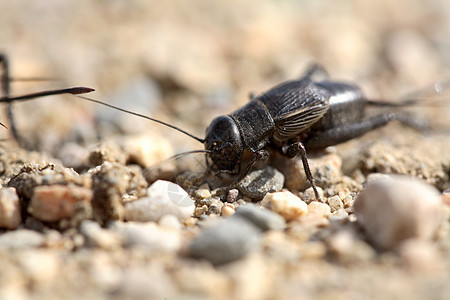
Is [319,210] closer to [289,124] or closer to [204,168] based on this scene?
[289,124]

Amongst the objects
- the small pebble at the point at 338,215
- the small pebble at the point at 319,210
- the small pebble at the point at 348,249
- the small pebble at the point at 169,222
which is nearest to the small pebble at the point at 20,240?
the small pebble at the point at 169,222

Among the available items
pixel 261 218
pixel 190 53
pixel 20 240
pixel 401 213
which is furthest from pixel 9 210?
pixel 190 53

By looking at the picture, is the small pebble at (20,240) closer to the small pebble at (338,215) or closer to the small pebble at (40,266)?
the small pebble at (40,266)

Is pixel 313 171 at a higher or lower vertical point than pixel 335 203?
higher

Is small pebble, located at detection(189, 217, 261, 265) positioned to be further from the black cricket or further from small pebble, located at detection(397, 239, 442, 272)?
the black cricket

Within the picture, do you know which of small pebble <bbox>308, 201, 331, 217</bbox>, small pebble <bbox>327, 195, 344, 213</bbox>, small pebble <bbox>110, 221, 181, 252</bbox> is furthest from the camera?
small pebble <bbox>327, 195, 344, 213</bbox>

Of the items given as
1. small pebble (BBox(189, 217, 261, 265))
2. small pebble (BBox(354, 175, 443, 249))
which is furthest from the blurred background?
small pebble (BBox(354, 175, 443, 249))
